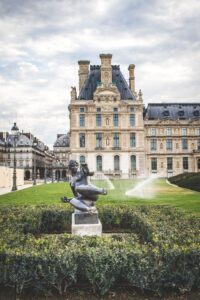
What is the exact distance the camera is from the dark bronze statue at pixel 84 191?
33.0 ft

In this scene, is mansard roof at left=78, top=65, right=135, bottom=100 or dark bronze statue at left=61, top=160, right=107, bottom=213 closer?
dark bronze statue at left=61, top=160, right=107, bottom=213

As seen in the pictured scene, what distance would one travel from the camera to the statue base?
995 centimetres

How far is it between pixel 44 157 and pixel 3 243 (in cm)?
11368

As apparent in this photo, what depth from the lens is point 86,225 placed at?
9.97 meters

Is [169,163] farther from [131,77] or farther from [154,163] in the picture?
[131,77]

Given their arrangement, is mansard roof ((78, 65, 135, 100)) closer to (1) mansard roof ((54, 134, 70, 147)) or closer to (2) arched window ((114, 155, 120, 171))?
(2) arched window ((114, 155, 120, 171))

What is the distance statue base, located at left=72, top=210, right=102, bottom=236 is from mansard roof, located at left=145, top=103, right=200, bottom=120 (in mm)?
55254

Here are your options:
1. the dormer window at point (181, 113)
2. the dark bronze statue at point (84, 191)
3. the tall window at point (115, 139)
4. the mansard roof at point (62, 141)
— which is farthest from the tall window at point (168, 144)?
the dark bronze statue at point (84, 191)

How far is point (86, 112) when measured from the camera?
59188 mm

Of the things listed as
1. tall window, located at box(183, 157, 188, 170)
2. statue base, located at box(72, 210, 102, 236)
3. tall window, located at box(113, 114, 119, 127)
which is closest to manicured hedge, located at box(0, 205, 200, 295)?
statue base, located at box(72, 210, 102, 236)

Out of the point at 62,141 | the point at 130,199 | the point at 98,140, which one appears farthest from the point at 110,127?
the point at 62,141

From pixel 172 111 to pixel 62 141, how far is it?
50.4 meters

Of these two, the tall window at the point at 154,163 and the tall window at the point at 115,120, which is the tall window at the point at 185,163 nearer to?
the tall window at the point at 154,163

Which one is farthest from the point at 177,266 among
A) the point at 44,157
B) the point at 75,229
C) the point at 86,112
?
the point at 44,157
